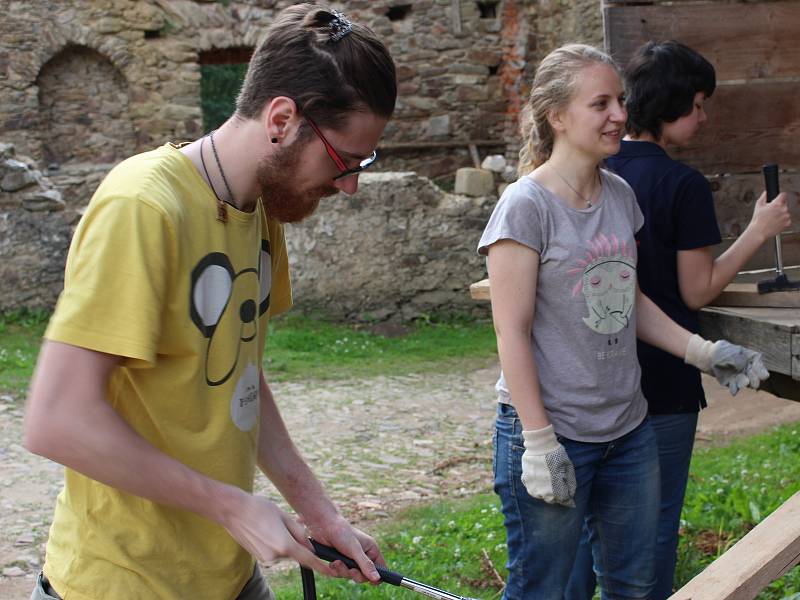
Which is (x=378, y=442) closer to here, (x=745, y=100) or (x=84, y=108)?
(x=745, y=100)

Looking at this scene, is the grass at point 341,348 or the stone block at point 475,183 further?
the stone block at point 475,183

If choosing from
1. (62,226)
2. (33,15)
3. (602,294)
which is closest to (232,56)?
(33,15)

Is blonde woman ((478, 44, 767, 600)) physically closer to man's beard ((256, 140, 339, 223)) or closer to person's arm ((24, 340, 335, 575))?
man's beard ((256, 140, 339, 223))

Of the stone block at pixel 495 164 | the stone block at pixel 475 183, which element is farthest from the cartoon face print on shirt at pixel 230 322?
the stone block at pixel 495 164

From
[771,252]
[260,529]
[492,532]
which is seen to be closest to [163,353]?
[260,529]

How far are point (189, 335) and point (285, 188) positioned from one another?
32 centimetres

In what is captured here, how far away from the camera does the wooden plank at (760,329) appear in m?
2.48

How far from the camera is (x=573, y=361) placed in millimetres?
2518

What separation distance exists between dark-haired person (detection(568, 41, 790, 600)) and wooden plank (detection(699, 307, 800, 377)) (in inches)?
2.2

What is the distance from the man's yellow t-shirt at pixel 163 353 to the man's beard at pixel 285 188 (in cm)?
5

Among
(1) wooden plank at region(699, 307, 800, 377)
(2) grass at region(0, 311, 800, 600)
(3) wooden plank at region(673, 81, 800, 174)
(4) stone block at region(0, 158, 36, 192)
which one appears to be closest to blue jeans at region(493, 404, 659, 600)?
(1) wooden plank at region(699, 307, 800, 377)

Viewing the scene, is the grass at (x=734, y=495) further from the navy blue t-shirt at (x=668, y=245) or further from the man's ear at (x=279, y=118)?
the man's ear at (x=279, y=118)

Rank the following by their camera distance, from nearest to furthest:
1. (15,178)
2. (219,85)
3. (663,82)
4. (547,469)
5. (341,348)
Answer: (547,469) < (663,82) < (341,348) < (15,178) < (219,85)

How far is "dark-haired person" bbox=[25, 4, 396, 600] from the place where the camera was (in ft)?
Result: 4.83
